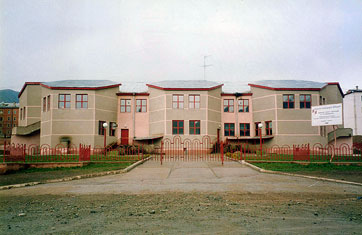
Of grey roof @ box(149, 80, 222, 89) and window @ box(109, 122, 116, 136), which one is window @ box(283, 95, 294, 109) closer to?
grey roof @ box(149, 80, 222, 89)

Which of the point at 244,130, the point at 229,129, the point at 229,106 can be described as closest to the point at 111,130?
the point at 229,129

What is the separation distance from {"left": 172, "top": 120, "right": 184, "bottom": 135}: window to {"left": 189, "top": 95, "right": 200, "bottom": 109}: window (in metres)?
2.16

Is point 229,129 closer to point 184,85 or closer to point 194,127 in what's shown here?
point 194,127

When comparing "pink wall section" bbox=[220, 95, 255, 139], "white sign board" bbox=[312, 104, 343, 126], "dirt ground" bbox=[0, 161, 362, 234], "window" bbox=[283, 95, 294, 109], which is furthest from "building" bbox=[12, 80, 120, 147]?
"dirt ground" bbox=[0, 161, 362, 234]

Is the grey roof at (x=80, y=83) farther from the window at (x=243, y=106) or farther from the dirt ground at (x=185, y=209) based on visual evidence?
the dirt ground at (x=185, y=209)

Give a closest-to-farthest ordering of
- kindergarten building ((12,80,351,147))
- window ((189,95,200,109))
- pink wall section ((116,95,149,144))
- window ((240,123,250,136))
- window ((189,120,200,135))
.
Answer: kindergarten building ((12,80,351,147)) → window ((189,120,200,135)) → window ((189,95,200,109)) → pink wall section ((116,95,149,144)) → window ((240,123,250,136))

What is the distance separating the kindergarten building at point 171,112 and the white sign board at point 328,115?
1223 centimetres

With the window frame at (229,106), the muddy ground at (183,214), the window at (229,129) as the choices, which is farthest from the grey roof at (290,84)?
the muddy ground at (183,214)

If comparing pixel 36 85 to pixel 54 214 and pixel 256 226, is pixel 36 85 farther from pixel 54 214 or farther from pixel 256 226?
pixel 256 226

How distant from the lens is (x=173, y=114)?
112ft

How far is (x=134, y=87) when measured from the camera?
128 ft

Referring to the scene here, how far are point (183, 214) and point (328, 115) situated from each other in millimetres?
18057

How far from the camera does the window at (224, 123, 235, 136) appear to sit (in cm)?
3697

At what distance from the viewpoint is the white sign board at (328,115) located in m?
20.5
